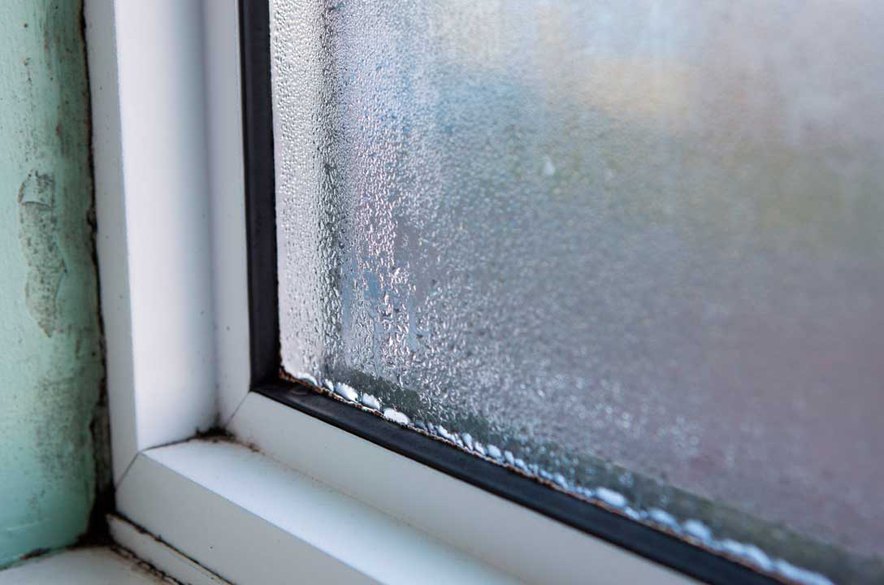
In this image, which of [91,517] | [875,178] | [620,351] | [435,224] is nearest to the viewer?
[875,178]

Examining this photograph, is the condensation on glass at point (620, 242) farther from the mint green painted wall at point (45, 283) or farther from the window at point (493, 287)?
the mint green painted wall at point (45, 283)

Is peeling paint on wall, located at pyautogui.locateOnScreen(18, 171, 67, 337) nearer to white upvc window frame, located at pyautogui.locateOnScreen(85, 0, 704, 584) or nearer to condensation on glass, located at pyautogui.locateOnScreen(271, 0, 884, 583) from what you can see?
white upvc window frame, located at pyautogui.locateOnScreen(85, 0, 704, 584)

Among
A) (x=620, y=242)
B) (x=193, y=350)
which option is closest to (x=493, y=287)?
(x=620, y=242)

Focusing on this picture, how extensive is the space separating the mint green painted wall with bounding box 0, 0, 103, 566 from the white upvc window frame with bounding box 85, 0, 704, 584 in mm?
19

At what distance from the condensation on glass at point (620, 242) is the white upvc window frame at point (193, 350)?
5 cm

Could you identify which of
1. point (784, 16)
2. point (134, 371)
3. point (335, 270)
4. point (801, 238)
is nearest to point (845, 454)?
point (801, 238)

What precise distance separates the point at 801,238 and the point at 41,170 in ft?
1.80

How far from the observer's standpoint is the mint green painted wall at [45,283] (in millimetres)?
636

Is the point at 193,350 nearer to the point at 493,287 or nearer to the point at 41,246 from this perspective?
the point at 41,246

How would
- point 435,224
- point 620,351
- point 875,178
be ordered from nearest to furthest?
point 875,178, point 620,351, point 435,224

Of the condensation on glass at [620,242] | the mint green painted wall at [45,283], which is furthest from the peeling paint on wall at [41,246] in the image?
the condensation on glass at [620,242]

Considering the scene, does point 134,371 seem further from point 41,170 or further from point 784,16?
point 784,16

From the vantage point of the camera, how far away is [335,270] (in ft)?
2.10

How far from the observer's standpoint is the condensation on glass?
378 mm
